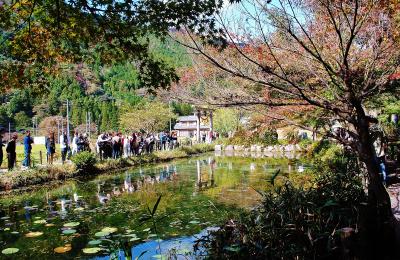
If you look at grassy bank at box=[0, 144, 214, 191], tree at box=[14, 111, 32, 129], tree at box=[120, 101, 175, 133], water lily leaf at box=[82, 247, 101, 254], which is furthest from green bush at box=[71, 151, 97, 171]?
tree at box=[14, 111, 32, 129]

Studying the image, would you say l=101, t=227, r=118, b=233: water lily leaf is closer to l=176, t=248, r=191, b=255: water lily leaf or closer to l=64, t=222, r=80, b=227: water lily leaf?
l=64, t=222, r=80, b=227: water lily leaf

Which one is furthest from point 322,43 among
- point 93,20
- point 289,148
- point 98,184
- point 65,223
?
point 289,148

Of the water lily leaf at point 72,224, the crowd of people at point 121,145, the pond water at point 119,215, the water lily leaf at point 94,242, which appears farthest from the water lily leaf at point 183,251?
the crowd of people at point 121,145

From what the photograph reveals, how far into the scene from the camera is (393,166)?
11547 millimetres

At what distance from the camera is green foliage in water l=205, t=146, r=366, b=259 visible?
453 cm

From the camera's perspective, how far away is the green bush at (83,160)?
17.1 meters

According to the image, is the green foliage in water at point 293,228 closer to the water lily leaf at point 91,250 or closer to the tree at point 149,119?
the water lily leaf at point 91,250

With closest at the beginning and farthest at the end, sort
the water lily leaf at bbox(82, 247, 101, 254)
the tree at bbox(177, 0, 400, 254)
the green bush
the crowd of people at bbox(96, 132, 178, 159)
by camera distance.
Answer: the tree at bbox(177, 0, 400, 254)
the water lily leaf at bbox(82, 247, 101, 254)
the green bush
the crowd of people at bbox(96, 132, 178, 159)

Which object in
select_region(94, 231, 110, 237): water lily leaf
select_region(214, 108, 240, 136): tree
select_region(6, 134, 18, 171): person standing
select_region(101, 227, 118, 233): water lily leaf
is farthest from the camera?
select_region(214, 108, 240, 136): tree

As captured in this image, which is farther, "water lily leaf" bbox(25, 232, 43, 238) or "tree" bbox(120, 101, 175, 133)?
"tree" bbox(120, 101, 175, 133)

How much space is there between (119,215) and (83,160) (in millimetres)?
8808

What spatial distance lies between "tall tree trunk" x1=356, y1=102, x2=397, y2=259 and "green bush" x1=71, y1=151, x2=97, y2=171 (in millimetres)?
14385

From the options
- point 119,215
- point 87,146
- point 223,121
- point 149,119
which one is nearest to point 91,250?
point 119,215

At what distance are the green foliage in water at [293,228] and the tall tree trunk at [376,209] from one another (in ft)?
0.64
